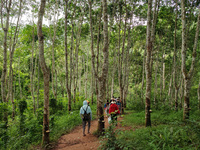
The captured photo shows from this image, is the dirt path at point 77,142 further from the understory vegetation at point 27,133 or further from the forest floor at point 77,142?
the understory vegetation at point 27,133

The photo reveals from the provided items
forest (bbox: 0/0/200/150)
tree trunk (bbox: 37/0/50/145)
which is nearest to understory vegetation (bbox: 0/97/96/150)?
forest (bbox: 0/0/200/150)

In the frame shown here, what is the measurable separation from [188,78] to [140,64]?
561 inches

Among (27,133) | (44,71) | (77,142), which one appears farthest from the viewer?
(27,133)

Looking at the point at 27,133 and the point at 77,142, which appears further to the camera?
the point at 27,133

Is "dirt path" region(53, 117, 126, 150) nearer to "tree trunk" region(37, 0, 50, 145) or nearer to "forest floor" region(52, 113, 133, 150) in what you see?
"forest floor" region(52, 113, 133, 150)

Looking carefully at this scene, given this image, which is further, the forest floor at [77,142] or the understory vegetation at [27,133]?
the understory vegetation at [27,133]

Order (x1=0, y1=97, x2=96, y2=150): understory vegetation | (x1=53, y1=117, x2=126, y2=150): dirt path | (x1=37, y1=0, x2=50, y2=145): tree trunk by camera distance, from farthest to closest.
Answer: (x1=0, y1=97, x2=96, y2=150): understory vegetation < (x1=53, y1=117, x2=126, y2=150): dirt path < (x1=37, y1=0, x2=50, y2=145): tree trunk

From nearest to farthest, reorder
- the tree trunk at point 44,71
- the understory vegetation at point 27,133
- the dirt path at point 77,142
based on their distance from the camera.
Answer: the tree trunk at point 44,71 < the dirt path at point 77,142 < the understory vegetation at point 27,133

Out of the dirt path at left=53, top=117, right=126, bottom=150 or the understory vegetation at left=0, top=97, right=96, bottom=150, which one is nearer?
the dirt path at left=53, top=117, right=126, bottom=150

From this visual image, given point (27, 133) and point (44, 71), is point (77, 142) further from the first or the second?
point (44, 71)

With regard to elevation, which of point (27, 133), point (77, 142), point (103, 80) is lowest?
point (77, 142)

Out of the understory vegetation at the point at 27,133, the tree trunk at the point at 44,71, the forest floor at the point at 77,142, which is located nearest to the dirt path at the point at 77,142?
the forest floor at the point at 77,142

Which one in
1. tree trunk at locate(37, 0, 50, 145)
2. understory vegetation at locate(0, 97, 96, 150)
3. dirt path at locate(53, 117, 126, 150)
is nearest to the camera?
tree trunk at locate(37, 0, 50, 145)

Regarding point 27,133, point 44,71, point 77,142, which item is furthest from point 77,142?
point 44,71
